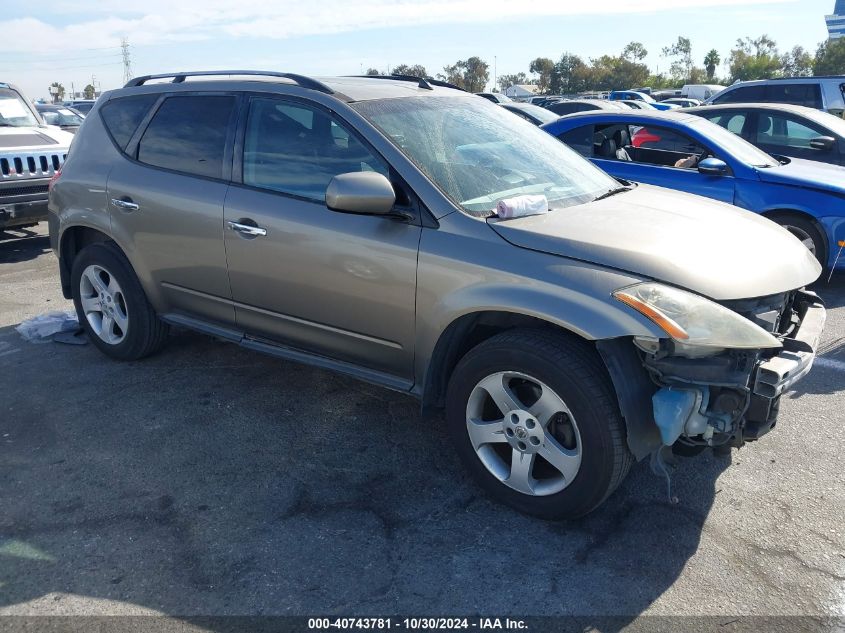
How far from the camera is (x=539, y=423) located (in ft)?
10.0

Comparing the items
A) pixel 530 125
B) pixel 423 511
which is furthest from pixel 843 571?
pixel 530 125

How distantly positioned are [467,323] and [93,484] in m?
1.95

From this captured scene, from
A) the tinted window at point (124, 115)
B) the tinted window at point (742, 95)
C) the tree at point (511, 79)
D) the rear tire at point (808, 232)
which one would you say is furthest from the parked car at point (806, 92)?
the tree at point (511, 79)

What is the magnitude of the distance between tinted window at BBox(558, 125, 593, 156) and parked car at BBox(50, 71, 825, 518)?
330cm

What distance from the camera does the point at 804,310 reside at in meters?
3.47

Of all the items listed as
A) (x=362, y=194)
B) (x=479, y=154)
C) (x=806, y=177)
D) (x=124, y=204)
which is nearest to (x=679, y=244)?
(x=479, y=154)

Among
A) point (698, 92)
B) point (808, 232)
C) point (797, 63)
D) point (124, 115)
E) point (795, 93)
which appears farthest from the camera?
point (797, 63)

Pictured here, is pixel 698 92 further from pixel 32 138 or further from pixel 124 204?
pixel 124 204

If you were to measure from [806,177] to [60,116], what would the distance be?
14.5 m

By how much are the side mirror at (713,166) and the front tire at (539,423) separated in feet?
14.1

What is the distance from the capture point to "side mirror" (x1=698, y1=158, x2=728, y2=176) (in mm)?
6602

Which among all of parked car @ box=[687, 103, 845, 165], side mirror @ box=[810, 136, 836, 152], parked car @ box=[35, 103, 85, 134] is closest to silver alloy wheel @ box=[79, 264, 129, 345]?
parked car @ box=[687, 103, 845, 165]

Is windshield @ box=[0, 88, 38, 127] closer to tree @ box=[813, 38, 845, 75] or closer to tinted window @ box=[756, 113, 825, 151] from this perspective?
tinted window @ box=[756, 113, 825, 151]

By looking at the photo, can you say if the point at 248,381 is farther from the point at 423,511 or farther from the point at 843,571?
the point at 843,571
